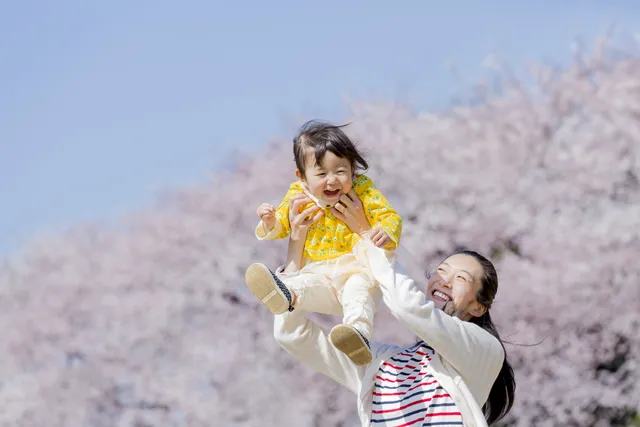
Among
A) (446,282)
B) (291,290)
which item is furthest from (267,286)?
(446,282)

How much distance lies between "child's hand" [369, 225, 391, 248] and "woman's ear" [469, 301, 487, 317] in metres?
0.41

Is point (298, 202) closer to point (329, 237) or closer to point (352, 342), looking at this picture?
point (329, 237)

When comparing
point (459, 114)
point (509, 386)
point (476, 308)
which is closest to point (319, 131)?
point (476, 308)

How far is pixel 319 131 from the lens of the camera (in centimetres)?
292

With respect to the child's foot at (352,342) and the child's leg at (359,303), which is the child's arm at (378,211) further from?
the child's foot at (352,342)

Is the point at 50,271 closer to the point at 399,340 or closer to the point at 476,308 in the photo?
the point at 399,340

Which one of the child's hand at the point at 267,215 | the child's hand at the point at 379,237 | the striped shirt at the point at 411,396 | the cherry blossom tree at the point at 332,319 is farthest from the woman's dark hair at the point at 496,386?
the cherry blossom tree at the point at 332,319

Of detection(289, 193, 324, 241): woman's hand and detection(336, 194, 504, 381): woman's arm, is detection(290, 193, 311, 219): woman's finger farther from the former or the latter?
detection(336, 194, 504, 381): woman's arm

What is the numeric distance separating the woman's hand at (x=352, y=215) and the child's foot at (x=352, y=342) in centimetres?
37

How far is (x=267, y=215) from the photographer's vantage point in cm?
295

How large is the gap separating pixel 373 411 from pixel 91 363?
5.07 meters

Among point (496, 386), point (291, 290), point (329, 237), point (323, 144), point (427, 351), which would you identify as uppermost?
point (323, 144)

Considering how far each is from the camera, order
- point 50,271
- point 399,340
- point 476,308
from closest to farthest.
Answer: point 476,308 < point 399,340 < point 50,271

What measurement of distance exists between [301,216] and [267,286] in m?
0.31
